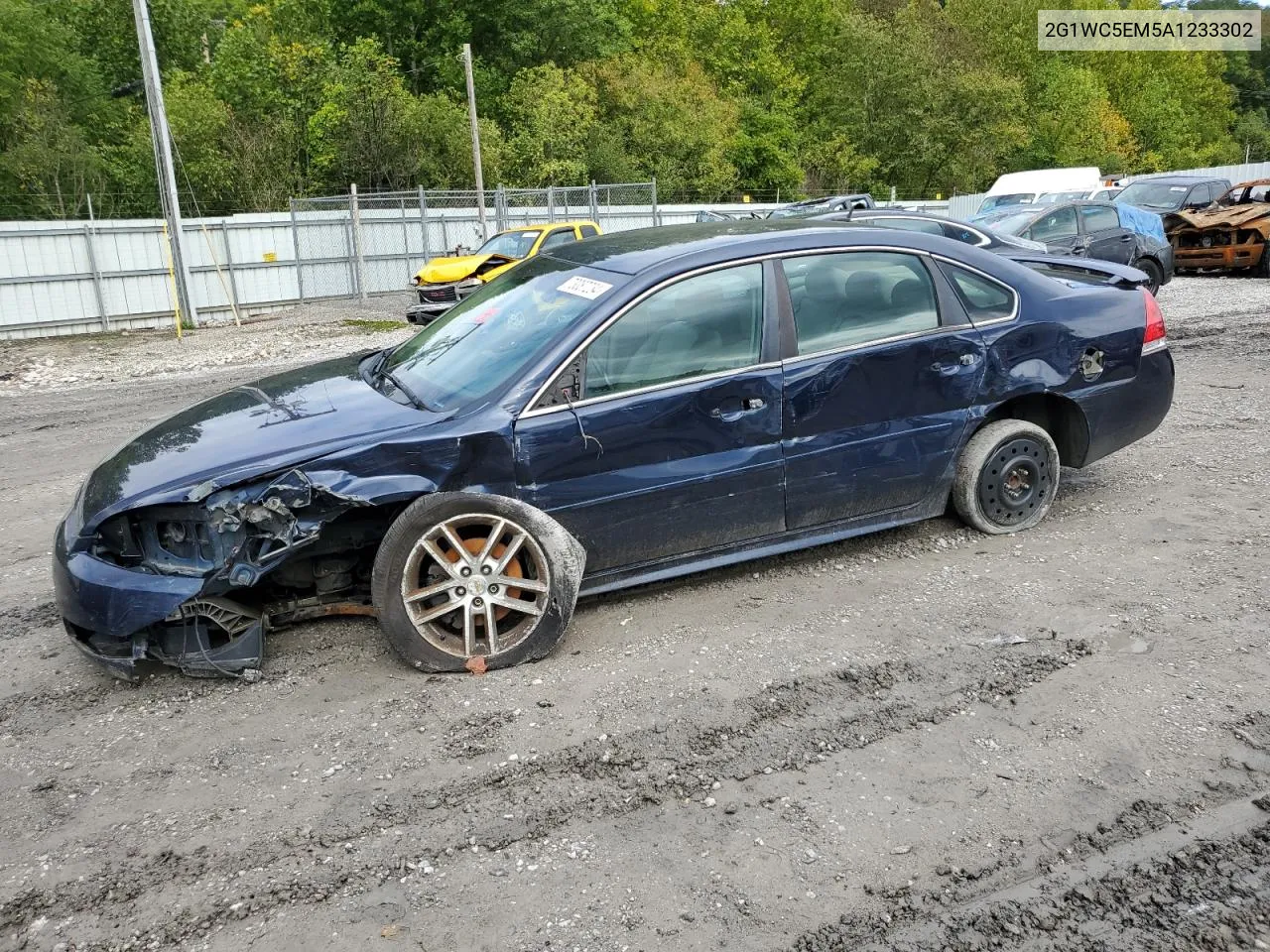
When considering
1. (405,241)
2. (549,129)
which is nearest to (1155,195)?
(405,241)

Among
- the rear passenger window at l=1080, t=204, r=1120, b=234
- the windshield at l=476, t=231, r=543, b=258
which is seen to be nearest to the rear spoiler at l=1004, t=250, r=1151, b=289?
the rear passenger window at l=1080, t=204, r=1120, b=234

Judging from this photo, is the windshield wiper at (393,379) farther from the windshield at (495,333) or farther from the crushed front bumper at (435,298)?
the crushed front bumper at (435,298)

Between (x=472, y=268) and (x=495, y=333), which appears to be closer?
(x=495, y=333)

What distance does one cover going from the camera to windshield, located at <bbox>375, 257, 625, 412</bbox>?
440cm

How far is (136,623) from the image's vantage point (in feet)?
12.5

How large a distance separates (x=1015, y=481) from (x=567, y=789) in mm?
3131

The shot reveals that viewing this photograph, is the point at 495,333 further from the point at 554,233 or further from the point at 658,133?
the point at 658,133

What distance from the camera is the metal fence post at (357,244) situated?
23797 millimetres

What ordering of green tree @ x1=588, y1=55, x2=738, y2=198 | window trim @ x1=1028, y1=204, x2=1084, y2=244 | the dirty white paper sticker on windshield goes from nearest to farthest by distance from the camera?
the dirty white paper sticker on windshield < window trim @ x1=1028, y1=204, x2=1084, y2=244 < green tree @ x1=588, y1=55, x2=738, y2=198

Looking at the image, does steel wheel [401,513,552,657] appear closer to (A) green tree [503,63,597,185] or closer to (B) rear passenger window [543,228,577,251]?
(B) rear passenger window [543,228,577,251]

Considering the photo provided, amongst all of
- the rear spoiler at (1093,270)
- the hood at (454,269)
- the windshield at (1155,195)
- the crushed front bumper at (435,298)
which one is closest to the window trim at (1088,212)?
the windshield at (1155,195)

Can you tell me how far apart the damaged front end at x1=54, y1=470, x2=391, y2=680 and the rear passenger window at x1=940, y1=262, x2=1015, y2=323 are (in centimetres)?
305

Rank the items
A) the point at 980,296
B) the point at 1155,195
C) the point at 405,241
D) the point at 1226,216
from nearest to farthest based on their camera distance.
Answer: the point at 980,296, the point at 1226,216, the point at 1155,195, the point at 405,241

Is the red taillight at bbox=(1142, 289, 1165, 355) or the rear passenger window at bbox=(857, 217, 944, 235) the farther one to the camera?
the rear passenger window at bbox=(857, 217, 944, 235)
